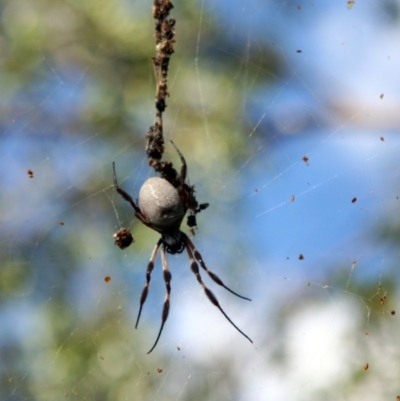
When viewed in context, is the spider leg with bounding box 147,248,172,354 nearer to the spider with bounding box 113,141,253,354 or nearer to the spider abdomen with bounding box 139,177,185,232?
the spider with bounding box 113,141,253,354

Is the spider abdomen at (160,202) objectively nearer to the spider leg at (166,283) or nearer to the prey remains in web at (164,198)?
the prey remains in web at (164,198)

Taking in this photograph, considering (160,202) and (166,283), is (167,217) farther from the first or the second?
(166,283)

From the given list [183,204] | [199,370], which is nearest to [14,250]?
[199,370]

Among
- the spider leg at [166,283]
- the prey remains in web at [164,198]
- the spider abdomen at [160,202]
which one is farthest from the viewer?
the spider leg at [166,283]

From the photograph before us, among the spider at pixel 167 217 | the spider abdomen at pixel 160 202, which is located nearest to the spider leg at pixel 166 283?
the spider at pixel 167 217

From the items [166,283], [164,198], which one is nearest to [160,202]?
[164,198]

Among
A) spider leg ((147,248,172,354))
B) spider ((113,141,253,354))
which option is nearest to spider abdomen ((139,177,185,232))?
spider ((113,141,253,354))

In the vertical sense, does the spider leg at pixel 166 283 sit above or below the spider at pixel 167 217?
below
